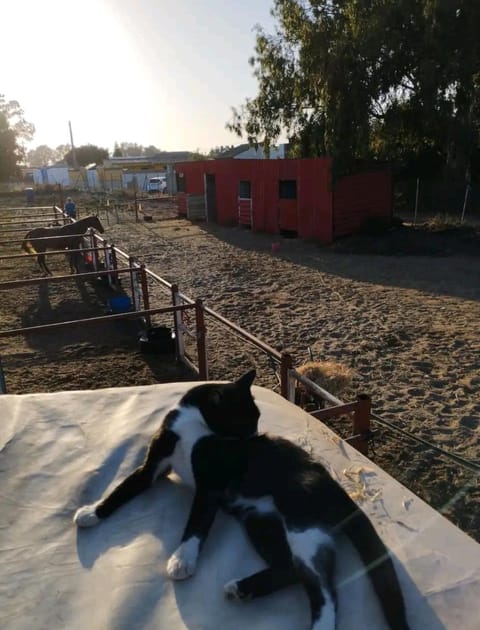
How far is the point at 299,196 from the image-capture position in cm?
1802

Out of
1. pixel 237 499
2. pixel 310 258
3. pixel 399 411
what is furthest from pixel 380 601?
pixel 310 258

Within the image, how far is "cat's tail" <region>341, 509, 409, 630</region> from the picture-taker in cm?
150

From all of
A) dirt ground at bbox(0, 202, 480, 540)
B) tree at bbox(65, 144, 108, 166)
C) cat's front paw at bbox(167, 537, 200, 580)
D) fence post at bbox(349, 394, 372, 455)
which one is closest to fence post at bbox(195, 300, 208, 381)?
dirt ground at bbox(0, 202, 480, 540)

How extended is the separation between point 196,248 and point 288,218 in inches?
147

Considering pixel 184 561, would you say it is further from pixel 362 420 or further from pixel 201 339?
pixel 201 339

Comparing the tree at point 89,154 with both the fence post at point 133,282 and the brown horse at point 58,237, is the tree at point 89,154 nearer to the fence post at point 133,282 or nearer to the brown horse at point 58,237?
the brown horse at point 58,237

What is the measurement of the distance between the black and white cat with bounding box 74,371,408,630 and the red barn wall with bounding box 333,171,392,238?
15.6m

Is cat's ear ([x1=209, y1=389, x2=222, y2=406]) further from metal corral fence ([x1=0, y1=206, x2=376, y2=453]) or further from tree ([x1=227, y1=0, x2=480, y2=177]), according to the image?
tree ([x1=227, y1=0, x2=480, y2=177])

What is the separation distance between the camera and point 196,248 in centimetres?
1741

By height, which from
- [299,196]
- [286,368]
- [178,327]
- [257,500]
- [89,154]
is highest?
[89,154]

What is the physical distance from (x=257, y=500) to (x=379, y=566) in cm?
46

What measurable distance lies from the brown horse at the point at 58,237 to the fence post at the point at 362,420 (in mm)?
9648

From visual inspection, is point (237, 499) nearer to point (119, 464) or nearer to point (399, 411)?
point (119, 464)

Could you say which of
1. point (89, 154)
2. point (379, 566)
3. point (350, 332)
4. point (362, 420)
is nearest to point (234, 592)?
point (379, 566)
